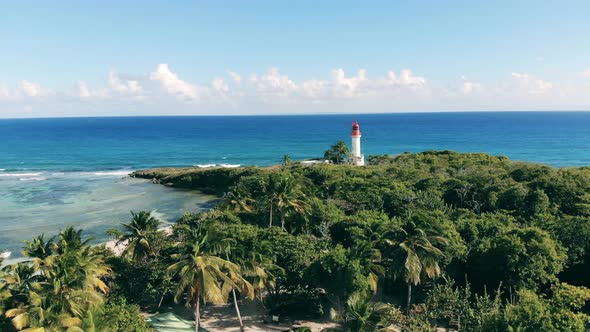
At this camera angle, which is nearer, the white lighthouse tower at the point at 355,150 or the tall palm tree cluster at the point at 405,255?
the tall palm tree cluster at the point at 405,255

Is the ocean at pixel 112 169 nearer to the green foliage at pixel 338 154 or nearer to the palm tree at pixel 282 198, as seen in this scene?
the palm tree at pixel 282 198

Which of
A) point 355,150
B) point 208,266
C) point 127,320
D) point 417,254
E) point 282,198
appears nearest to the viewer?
point 208,266

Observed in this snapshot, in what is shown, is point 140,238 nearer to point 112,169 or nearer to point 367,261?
point 367,261

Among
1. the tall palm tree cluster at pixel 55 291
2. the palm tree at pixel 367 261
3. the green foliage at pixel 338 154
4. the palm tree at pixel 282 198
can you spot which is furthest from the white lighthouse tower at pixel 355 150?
the tall palm tree cluster at pixel 55 291

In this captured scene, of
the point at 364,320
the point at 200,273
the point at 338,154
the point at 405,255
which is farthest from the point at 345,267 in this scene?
the point at 338,154

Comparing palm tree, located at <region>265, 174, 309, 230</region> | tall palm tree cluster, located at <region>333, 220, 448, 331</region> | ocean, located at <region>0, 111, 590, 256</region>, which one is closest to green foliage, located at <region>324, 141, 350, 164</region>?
ocean, located at <region>0, 111, 590, 256</region>
